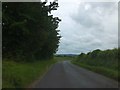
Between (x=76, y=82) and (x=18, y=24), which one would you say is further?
(x=18, y=24)

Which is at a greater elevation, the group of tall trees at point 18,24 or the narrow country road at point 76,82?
the group of tall trees at point 18,24

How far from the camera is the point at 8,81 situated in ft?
57.6

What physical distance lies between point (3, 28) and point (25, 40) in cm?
437

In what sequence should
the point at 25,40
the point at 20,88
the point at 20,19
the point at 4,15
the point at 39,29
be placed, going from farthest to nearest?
the point at 39,29, the point at 25,40, the point at 20,19, the point at 4,15, the point at 20,88

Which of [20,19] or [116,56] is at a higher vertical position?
[20,19]

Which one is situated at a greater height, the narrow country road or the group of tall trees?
the group of tall trees

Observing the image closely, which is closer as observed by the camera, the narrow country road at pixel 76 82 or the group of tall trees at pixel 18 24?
the narrow country road at pixel 76 82

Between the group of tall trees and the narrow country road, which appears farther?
the group of tall trees

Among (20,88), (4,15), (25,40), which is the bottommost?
(20,88)

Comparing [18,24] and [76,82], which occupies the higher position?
[18,24]

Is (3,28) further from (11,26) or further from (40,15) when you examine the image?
(40,15)

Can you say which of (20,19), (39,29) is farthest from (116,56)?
(20,19)

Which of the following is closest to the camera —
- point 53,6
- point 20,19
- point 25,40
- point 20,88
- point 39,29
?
point 20,88

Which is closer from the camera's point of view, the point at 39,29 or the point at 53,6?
the point at 39,29
